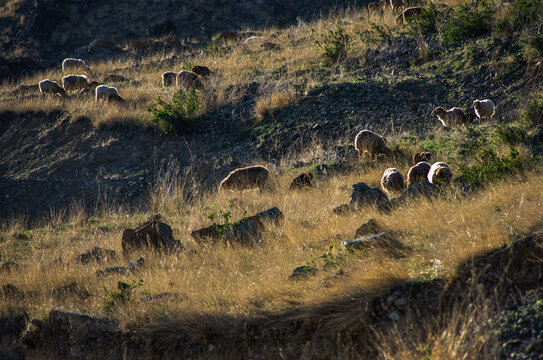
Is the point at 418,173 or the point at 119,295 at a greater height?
the point at 418,173

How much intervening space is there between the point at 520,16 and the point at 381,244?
10470 mm

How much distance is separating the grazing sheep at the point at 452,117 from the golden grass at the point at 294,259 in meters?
3.19

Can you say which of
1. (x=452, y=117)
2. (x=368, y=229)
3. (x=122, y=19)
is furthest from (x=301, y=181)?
(x=122, y=19)

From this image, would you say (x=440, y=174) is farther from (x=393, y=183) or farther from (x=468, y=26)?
(x=468, y=26)

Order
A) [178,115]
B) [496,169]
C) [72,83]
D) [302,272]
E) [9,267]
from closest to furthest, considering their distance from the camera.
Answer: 1. [302,272]
2. [496,169]
3. [9,267]
4. [178,115]
5. [72,83]

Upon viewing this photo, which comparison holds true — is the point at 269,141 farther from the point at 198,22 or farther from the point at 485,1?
the point at 198,22

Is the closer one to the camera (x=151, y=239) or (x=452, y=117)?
(x=151, y=239)

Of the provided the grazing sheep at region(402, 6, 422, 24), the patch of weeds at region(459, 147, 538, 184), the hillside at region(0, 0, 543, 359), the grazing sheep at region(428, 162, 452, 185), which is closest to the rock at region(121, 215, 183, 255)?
the hillside at region(0, 0, 543, 359)

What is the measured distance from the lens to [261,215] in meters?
6.77

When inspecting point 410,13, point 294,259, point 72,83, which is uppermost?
point 410,13

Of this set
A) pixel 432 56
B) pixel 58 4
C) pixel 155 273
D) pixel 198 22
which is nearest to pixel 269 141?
pixel 432 56

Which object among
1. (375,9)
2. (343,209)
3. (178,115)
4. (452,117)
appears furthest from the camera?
(375,9)

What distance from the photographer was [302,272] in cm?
482

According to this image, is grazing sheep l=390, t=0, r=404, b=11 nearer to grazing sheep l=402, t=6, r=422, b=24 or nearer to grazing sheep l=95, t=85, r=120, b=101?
grazing sheep l=402, t=6, r=422, b=24
